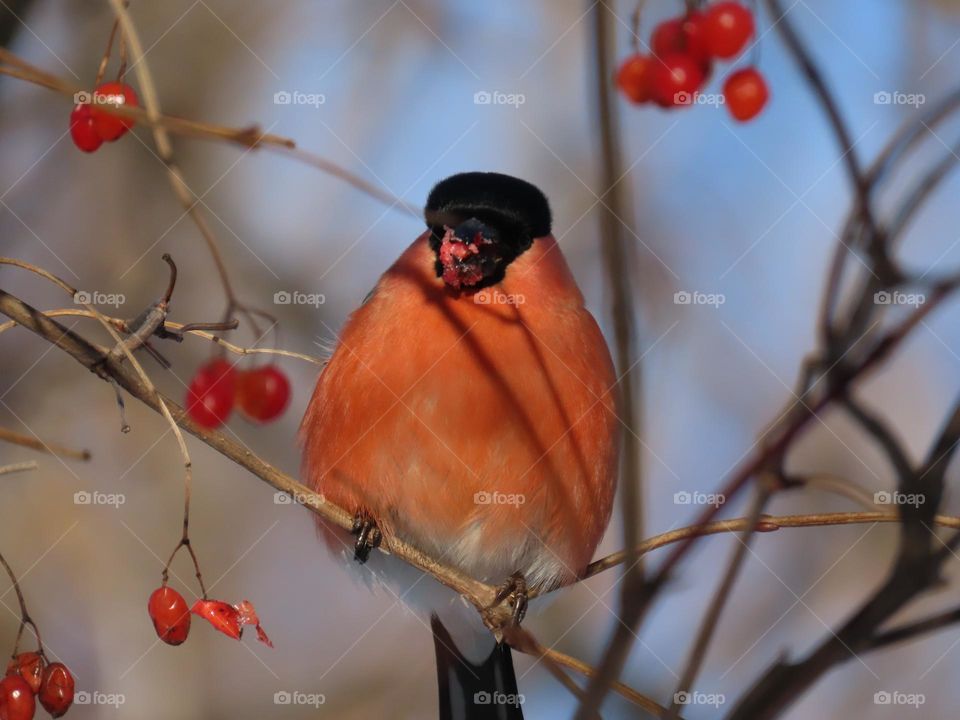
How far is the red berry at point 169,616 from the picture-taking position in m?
1.27

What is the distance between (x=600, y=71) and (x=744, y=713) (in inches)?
18.7

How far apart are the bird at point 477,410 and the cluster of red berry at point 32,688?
0.53 metres

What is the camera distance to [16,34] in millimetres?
1894

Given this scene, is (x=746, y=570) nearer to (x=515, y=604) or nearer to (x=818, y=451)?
(x=818, y=451)

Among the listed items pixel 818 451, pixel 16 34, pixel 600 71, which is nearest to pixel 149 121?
pixel 600 71

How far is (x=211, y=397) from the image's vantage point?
52.2 inches

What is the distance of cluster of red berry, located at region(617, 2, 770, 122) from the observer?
1136 millimetres

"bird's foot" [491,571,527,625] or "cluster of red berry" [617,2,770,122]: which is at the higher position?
"cluster of red berry" [617,2,770,122]
